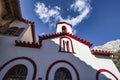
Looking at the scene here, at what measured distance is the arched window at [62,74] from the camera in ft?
35.9

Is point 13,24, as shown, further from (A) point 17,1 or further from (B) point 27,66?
(B) point 27,66

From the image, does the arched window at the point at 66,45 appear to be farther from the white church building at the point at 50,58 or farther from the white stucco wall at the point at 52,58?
the white stucco wall at the point at 52,58

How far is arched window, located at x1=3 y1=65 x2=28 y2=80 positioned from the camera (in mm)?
10091

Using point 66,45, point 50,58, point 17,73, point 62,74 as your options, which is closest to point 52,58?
point 50,58

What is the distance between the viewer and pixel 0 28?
443 inches

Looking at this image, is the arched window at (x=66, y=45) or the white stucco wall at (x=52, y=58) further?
the arched window at (x=66, y=45)

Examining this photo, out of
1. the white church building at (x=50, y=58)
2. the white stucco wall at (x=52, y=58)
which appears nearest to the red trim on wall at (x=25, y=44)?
the white church building at (x=50, y=58)

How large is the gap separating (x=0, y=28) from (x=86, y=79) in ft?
23.8

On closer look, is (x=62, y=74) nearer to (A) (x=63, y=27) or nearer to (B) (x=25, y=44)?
(B) (x=25, y=44)

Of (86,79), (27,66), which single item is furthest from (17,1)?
(86,79)

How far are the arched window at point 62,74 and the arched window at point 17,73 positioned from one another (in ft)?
7.20

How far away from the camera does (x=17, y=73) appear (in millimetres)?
10383

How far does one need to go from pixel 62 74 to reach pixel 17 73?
3161mm

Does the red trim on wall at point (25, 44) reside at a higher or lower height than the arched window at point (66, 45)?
lower
